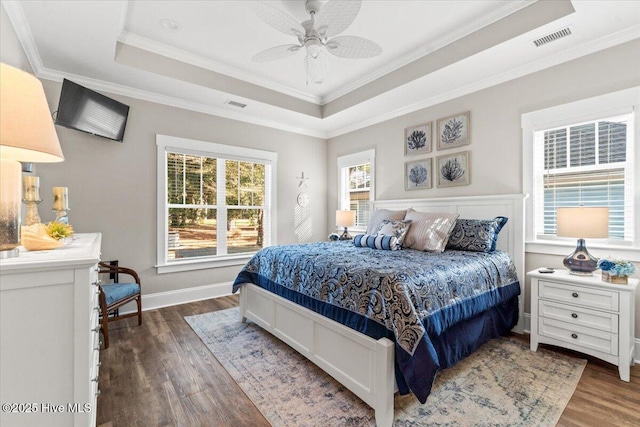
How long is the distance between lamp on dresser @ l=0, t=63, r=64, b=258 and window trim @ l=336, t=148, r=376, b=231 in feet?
13.2

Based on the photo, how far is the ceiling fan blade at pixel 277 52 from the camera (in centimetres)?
251

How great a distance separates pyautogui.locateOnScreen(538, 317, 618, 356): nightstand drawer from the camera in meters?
2.22

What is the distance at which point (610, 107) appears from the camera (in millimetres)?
2598

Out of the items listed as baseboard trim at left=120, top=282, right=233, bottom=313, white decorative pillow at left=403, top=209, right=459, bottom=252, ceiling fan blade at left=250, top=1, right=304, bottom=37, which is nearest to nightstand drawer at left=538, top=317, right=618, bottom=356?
white decorative pillow at left=403, top=209, right=459, bottom=252

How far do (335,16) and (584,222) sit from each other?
2478 millimetres

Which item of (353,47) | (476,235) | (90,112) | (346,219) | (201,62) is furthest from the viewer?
(346,219)

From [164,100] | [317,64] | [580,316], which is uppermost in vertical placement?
[164,100]

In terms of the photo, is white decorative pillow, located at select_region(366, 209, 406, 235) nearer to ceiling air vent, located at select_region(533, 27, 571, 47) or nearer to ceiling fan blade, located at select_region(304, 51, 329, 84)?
ceiling fan blade, located at select_region(304, 51, 329, 84)

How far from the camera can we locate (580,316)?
7.77 feet

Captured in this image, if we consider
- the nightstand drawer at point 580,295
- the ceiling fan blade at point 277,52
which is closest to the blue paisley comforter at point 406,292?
the nightstand drawer at point 580,295

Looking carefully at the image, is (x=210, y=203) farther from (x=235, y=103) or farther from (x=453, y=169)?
(x=453, y=169)

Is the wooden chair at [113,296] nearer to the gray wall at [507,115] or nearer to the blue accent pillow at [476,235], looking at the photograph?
the blue accent pillow at [476,235]

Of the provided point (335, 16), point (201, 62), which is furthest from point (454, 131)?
point (201, 62)

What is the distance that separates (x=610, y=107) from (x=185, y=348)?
4.33m
